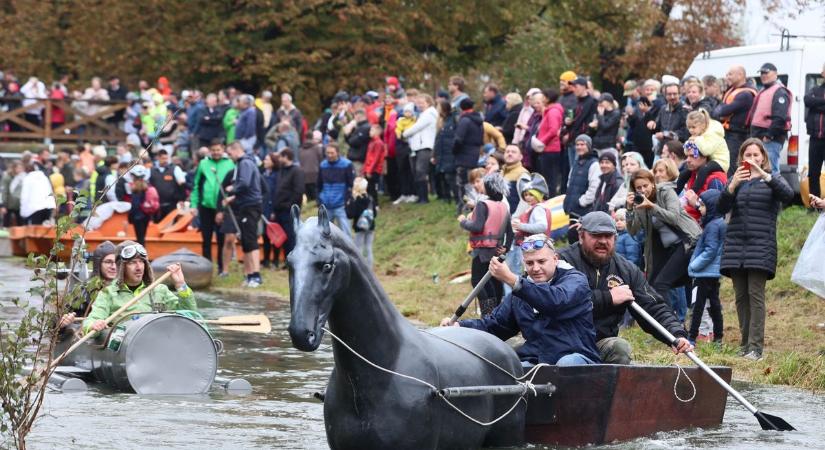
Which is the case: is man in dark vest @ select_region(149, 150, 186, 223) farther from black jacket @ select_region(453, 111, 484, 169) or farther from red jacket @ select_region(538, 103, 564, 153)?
red jacket @ select_region(538, 103, 564, 153)

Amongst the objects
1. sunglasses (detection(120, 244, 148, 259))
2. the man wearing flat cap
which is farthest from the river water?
the man wearing flat cap

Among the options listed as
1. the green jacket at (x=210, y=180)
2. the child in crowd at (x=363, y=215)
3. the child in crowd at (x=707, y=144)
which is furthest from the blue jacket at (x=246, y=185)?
the child in crowd at (x=707, y=144)

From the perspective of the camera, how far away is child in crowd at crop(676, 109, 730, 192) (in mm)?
16531

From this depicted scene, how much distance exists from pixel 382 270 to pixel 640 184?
1045 centimetres

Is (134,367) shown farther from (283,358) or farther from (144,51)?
(144,51)

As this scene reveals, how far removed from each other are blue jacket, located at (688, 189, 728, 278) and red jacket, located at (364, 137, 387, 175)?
12871 millimetres

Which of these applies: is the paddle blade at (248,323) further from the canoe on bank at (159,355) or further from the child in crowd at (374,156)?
the child in crowd at (374,156)

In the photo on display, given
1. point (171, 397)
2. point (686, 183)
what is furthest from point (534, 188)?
point (171, 397)

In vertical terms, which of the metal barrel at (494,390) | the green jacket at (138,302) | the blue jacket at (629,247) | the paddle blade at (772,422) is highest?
the blue jacket at (629,247)

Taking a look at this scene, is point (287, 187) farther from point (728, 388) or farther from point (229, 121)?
point (728, 388)

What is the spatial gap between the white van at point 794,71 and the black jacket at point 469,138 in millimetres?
4223

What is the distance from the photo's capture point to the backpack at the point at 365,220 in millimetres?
24031

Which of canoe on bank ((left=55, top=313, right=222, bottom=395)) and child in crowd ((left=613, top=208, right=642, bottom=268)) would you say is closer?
canoe on bank ((left=55, top=313, right=222, bottom=395))

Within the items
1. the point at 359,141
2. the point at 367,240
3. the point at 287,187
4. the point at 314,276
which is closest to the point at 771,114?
the point at 367,240
